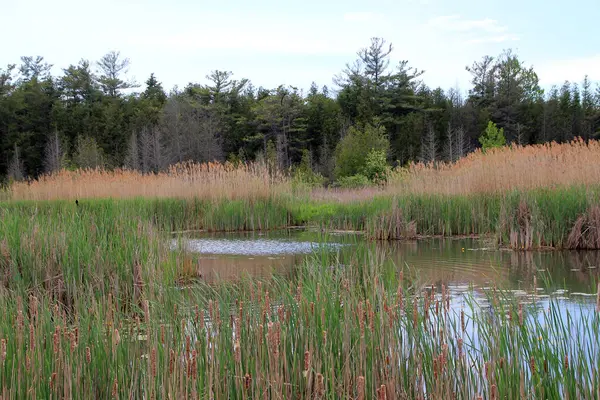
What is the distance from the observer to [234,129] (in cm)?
4403

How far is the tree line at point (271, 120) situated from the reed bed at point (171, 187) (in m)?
18.9

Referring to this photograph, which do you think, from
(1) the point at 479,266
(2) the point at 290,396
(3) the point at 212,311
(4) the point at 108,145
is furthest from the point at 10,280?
(4) the point at 108,145

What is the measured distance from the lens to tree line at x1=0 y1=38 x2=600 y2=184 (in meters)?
38.0

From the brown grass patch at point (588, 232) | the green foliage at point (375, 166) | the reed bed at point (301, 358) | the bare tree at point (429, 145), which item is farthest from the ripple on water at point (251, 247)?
the bare tree at point (429, 145)

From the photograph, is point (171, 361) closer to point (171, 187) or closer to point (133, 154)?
point (171, 187)

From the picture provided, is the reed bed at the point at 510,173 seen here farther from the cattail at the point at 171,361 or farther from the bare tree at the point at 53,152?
the bare tree at the point at 53,152

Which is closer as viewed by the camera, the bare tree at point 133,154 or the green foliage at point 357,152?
the green foliage at point 357,152

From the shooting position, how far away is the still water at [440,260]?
612cm

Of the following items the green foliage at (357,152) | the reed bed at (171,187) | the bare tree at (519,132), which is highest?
the bare tree at (519,132)

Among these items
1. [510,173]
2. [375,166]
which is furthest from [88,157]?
[510,173]

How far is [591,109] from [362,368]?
43429 millimetres

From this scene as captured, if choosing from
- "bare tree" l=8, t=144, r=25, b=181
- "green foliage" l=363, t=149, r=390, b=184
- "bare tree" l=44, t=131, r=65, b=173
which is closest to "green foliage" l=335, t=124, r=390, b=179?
"green foliage" l=363, t=149, r=390, b=184

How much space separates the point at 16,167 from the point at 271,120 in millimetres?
15290

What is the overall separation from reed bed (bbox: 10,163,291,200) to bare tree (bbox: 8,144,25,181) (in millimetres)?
22926
